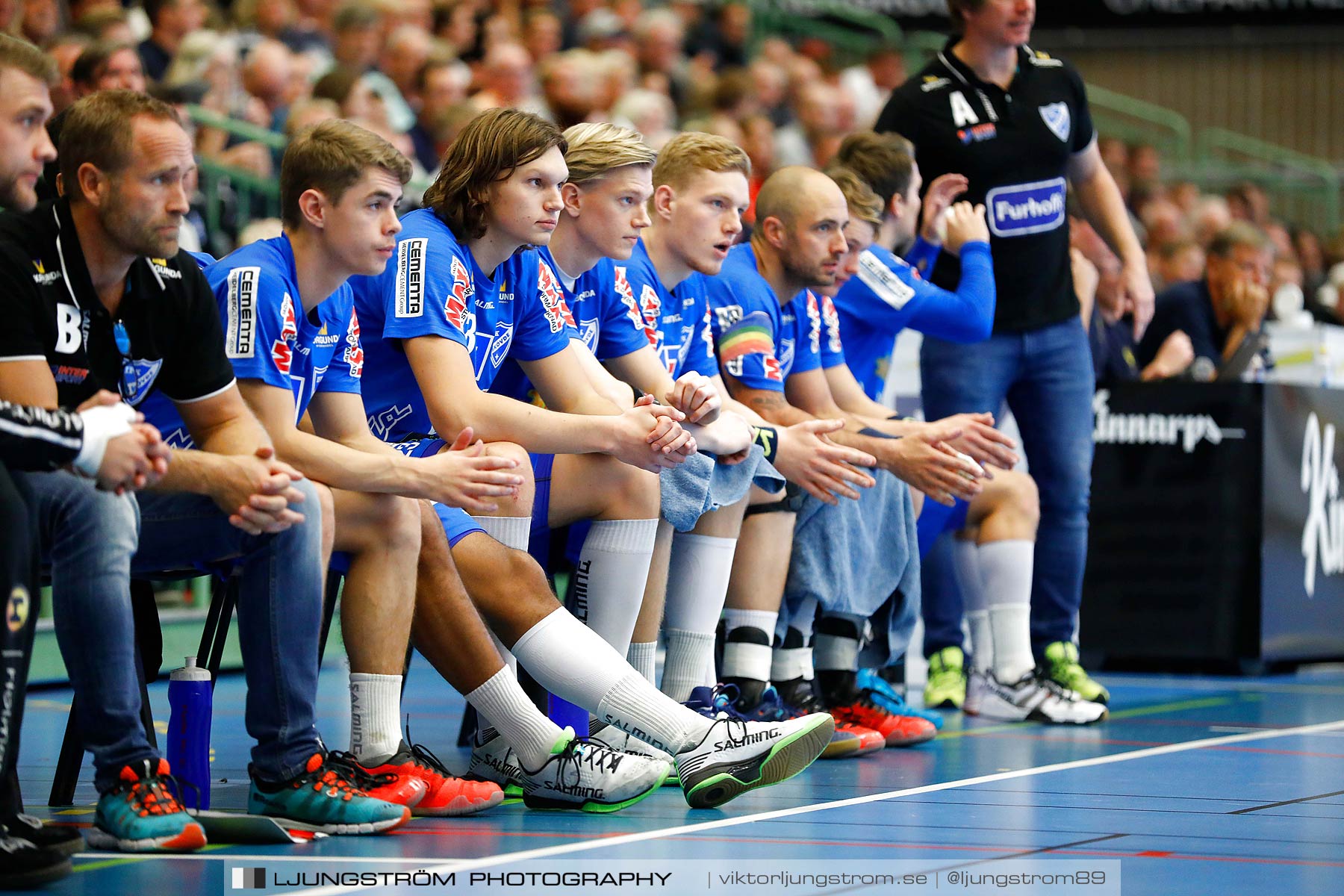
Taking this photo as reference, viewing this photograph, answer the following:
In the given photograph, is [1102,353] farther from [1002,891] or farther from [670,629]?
[1002,891]

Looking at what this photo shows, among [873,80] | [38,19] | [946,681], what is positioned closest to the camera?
A: [946,681]

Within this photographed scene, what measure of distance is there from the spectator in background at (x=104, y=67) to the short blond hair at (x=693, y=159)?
1.94 metres

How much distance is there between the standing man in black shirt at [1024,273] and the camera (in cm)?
563

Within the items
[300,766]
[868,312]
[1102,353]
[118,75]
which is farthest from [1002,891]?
[1102,353]

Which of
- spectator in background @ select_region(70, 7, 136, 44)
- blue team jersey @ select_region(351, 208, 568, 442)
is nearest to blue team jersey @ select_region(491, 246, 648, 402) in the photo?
blue team jersey @ select_region(351, 208, 568, 442)

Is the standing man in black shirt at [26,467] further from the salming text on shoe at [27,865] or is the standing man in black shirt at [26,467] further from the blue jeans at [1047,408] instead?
the blue jeans at [1047,408]

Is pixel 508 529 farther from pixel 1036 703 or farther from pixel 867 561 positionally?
pixel 1036 703

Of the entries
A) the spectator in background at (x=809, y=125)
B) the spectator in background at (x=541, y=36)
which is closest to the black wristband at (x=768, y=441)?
the spectator in background at (x=541, y=36)

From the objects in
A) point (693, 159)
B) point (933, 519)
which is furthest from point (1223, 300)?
point (693, 159)

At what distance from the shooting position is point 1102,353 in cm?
784

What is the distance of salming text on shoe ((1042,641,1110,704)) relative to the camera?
552cm

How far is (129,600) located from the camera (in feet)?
9.94

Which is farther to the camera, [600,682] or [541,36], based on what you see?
[541,36]

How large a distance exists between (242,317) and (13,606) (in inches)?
36.7
